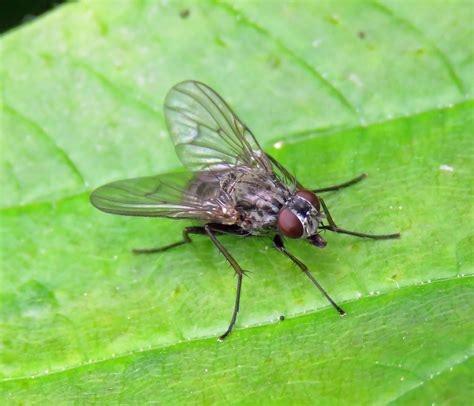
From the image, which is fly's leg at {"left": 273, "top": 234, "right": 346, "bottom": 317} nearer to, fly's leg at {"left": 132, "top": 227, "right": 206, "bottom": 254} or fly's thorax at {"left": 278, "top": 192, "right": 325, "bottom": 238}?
fly's thorax at {"left": 278, "top": 192, "right": 325, "bottom": 238}

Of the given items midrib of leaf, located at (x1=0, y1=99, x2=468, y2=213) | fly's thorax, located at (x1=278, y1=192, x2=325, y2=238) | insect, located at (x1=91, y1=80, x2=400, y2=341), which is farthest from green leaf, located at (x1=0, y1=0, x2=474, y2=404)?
fly's thorax, located at (x1=278, y1=192, x2=325, y2=238)

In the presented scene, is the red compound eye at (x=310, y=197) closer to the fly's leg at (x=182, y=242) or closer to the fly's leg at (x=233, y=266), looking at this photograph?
the fly's leg at (x=233, y=266)

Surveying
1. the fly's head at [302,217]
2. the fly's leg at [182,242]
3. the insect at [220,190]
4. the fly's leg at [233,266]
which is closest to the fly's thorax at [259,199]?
the insect at [220,190]

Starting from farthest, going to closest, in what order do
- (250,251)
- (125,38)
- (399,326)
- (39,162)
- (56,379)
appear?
(125,38), (39,162), (250,251), (56,379), (399,326)

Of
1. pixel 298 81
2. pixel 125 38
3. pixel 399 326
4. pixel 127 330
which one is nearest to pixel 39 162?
pixel 125 38

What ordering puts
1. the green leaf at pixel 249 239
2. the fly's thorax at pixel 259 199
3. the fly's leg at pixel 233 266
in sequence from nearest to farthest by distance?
the green leaf at pixel 249 239
the fly's leg at pixel 233 266
the fly's thorax at pixel 259 199

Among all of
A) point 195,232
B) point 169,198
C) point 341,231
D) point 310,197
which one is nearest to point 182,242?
point 195,232

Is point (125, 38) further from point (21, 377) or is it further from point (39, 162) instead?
point (21, 377)
